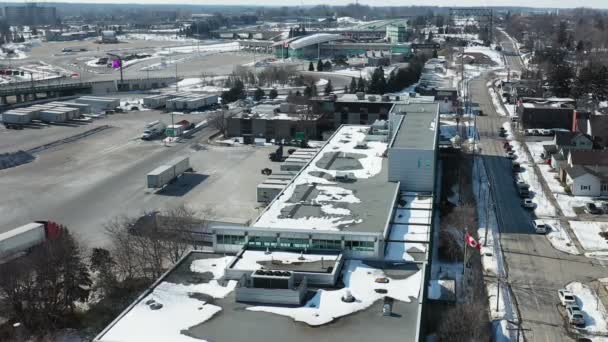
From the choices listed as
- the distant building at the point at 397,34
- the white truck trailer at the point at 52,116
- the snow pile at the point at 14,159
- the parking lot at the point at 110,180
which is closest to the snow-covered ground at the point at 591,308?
the parking lot at the point at 110,180

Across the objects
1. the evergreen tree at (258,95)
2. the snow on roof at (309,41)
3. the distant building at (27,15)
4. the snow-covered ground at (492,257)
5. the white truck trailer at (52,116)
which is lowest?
the snow-covered ground at (492,257)

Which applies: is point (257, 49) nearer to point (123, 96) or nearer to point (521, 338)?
point (123, 96)

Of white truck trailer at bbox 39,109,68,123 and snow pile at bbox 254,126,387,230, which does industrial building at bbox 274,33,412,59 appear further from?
snow pile at bbox 254,126,387,230

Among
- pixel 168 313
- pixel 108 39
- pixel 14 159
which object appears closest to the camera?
pixel 168 313

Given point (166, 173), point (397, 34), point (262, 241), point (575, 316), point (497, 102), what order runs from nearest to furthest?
1. point (575, 316)
2. point (262, 241)
3. point (166, 173)
4. point (497, 102)
5. point (397, 34)

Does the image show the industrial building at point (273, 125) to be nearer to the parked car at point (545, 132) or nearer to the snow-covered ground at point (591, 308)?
the parked car at point (545, 132)

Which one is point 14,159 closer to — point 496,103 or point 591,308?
point 591,308

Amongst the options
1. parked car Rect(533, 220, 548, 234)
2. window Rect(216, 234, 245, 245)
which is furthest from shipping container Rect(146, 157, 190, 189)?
parked car Rect(533, 220, 548, 234)

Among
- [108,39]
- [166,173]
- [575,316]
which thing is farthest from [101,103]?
[108,39]
